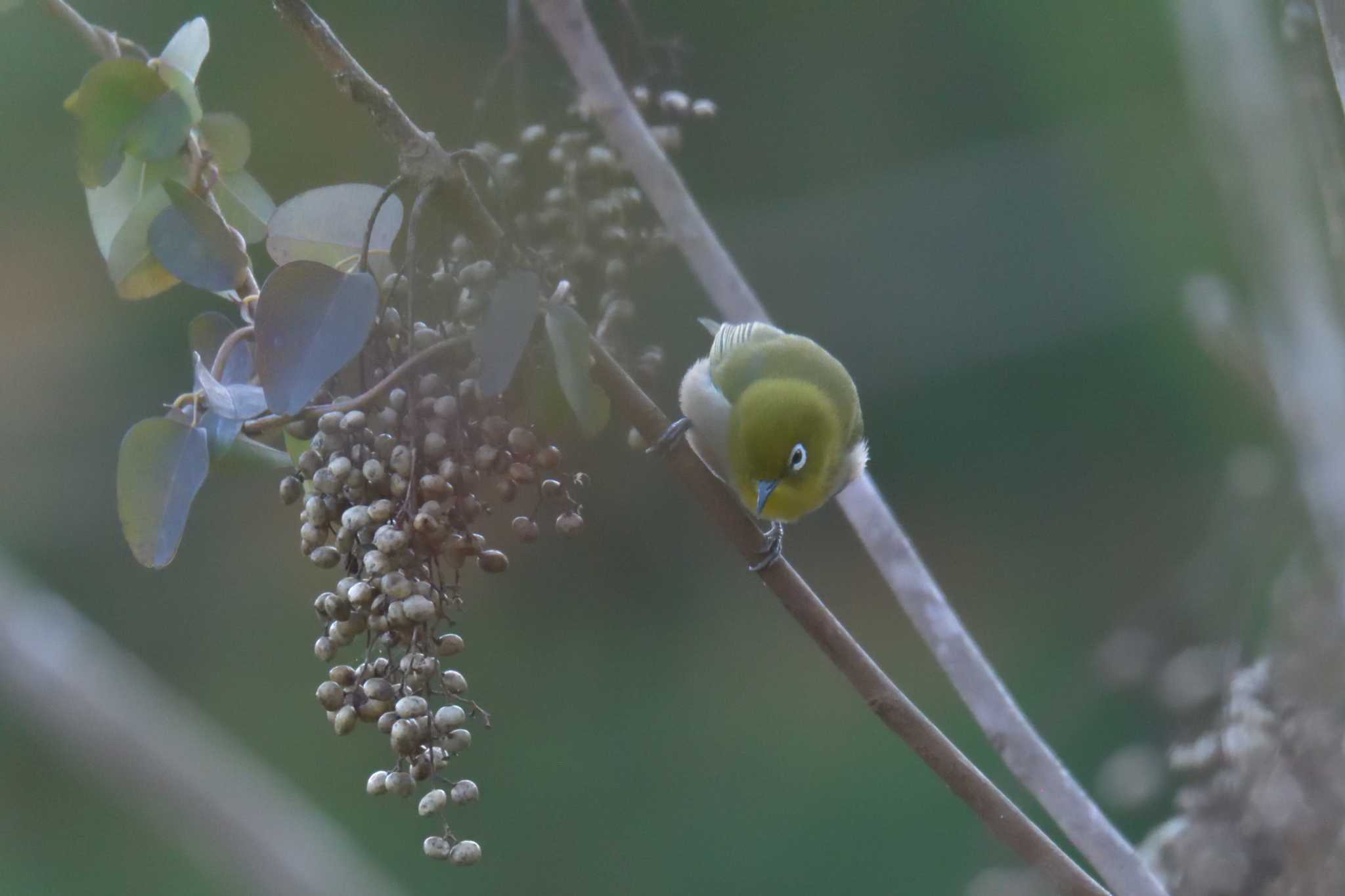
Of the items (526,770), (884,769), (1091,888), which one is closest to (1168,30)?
(884,769)

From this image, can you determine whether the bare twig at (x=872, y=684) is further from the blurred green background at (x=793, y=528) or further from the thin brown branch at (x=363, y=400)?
the blurred green background at (x=793, y=528)

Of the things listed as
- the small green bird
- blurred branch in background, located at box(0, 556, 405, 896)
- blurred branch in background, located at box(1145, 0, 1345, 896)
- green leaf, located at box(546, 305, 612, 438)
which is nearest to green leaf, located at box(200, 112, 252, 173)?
green leaf, located at box(546, 305, 612, 438)

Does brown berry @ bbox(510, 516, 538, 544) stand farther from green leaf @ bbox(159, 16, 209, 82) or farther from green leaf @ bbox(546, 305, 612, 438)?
green leaf @ bbox(159, 16, 209, 82)

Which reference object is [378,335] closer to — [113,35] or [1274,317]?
[113,35]

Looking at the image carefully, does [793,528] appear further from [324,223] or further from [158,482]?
[158,482]

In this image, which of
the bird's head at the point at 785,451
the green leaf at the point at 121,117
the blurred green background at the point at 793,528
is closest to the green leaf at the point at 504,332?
the green leaf at the point at 121,117

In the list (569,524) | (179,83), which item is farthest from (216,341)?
(569,524)
